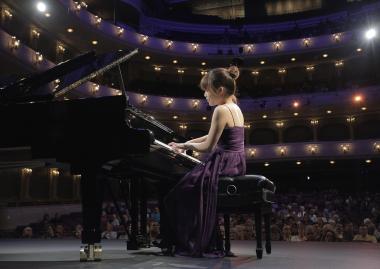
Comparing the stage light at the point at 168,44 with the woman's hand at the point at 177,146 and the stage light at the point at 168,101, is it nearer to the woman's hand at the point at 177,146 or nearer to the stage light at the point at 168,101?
the stage light at the point at 168,101

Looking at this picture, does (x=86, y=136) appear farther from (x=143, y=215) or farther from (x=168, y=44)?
(x=168, y=44)

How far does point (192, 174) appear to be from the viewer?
142 inches

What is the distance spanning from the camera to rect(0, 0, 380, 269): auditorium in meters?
3.56

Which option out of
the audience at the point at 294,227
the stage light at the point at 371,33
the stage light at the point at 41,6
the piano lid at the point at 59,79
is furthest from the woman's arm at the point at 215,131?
the stage light at the point at 371,33

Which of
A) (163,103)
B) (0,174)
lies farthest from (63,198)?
(163,103)

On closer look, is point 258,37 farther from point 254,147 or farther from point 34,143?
point 34,143

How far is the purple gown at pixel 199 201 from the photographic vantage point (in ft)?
11.3

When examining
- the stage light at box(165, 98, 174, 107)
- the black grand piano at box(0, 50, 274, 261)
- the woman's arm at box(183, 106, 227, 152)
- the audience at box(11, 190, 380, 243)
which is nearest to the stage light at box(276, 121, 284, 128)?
the stage light at box(165, 98, 174, 107)

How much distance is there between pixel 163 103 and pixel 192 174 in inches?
749

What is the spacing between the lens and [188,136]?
67.3 ft

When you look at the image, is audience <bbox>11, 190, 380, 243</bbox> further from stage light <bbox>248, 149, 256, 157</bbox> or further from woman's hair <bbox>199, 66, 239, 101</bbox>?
stage light <bbox>248, 149, 256, 157</bbox>

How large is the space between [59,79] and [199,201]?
2.10m

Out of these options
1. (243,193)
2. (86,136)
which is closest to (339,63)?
(243,193)

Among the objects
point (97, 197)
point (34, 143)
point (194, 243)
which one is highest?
point (34, 143)
